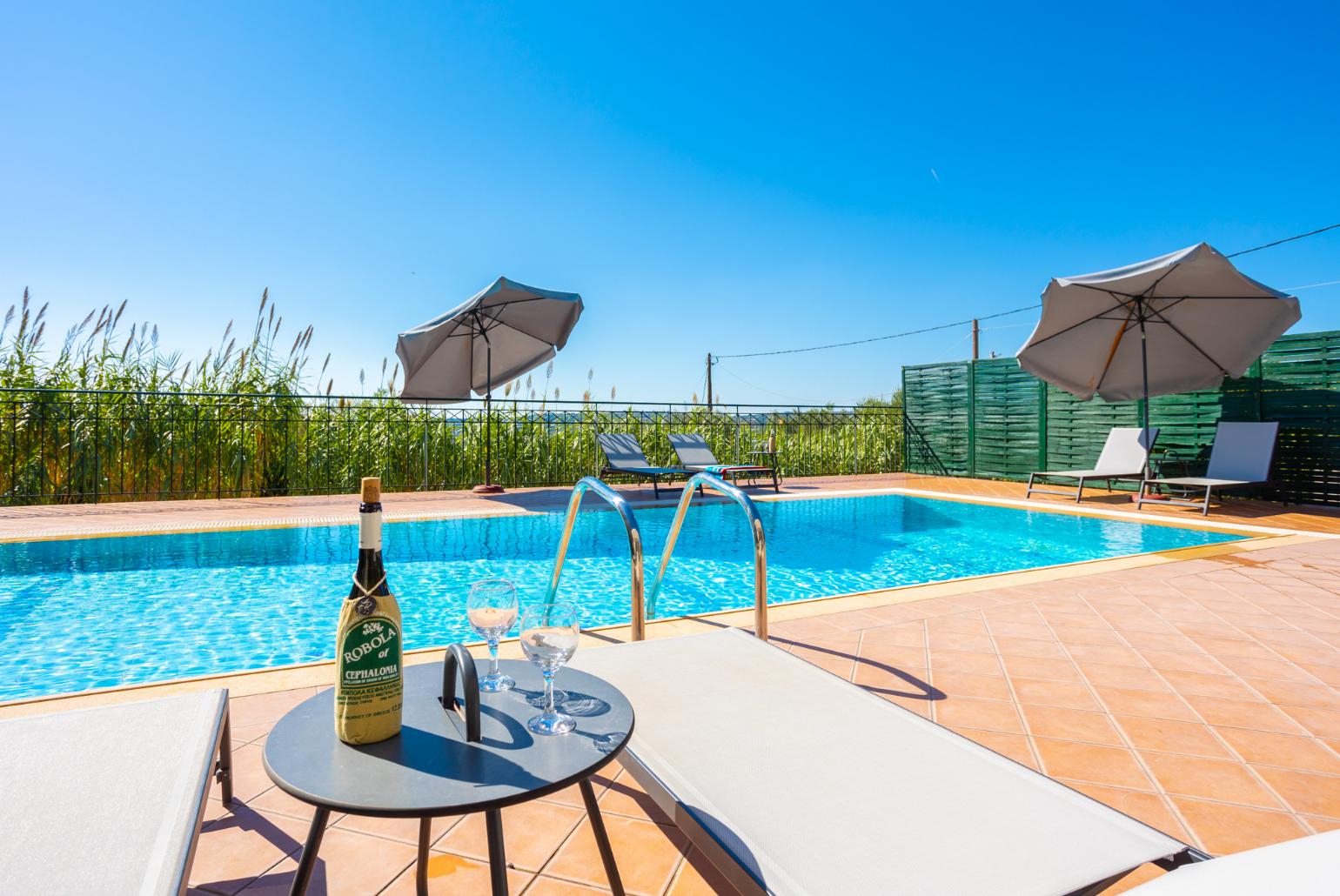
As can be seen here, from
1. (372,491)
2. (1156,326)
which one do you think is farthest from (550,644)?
(1156,326)

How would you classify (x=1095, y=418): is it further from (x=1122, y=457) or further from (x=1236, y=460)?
(x=1236, y=460)

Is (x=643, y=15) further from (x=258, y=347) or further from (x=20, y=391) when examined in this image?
(x=20, y=391)

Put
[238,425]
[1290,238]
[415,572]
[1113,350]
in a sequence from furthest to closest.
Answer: [1290,238]
[1113,350]
[238,425]
[415,572]

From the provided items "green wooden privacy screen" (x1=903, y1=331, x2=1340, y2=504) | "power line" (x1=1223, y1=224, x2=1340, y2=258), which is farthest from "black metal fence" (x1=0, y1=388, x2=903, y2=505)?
"power line" (x1=1223, y1=224, x2=1340, y2=258)

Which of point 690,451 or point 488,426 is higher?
point 488,426

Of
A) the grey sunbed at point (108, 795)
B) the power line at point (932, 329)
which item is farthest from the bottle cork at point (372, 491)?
the power line at point (932, 329)

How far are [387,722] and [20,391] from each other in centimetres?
888

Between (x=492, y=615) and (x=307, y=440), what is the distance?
8.81 m

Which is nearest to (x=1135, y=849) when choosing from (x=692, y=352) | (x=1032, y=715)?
(x=1032, y=715)

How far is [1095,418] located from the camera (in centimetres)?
1030

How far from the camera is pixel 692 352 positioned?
3142cm

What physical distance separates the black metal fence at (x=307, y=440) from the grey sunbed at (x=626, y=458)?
1199mm

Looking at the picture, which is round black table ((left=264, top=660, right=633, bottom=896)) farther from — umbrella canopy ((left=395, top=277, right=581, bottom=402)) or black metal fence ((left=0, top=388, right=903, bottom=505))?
black metal fence ((left=0, top=388, right=903, bottom=505))

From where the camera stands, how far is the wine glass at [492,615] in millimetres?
1281
